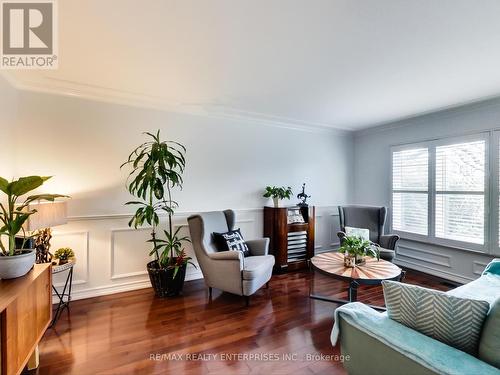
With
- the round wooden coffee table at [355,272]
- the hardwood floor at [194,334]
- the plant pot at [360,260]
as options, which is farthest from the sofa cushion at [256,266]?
the plant pot at [360,260]

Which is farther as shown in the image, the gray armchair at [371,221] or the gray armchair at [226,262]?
the gray armchair at [371,221]

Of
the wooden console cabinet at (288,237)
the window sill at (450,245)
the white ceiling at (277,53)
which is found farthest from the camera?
the wooden console cabinet at (288,237)

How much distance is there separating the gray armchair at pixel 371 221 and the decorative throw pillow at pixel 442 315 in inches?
93.3

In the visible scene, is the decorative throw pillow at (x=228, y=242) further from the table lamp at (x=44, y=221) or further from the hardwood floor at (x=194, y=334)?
the table lamp at (x=44, y=221)

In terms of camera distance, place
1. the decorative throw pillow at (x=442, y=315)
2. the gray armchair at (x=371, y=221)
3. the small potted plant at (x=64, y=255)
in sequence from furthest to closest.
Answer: the gray armchair at (x=371, y=221)
the small potted plant at (x=64, y=255)
the decorative throw pillow at (x=442, y=315)

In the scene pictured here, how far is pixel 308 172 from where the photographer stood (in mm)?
4480

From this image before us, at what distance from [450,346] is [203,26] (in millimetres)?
2348

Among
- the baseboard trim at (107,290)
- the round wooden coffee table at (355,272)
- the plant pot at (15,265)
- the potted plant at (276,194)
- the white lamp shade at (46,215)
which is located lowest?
the baseboard trim at (107,290)

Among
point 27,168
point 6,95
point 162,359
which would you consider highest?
point 6,95

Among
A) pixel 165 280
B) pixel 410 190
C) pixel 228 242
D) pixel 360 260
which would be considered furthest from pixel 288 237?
pixel 410 190

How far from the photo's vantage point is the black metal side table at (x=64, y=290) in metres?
2.37

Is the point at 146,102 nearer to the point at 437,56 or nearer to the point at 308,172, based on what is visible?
the point at 308,172

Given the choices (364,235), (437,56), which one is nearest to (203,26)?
(437,56)

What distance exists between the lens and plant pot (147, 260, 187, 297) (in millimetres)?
2840
